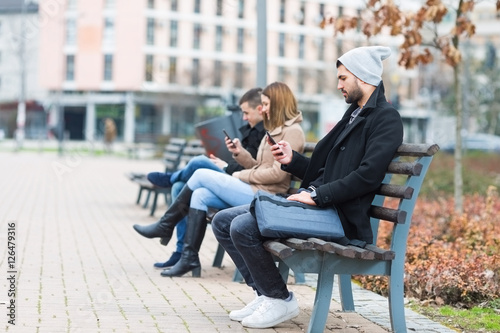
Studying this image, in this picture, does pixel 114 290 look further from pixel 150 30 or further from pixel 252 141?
pixel 150 30

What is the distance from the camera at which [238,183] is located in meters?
6.95

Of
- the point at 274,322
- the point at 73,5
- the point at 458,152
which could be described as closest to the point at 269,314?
the point at 274,322

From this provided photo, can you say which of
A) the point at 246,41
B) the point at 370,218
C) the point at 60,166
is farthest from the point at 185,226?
the point at 246,41

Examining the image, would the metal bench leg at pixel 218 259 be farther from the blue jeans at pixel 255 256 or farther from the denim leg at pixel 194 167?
the blue jeans at pixel 255 256

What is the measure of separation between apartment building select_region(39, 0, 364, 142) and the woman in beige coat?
53.0m

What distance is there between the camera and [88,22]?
6281 centimetres

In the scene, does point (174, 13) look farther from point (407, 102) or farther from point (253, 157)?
point (253, 157)

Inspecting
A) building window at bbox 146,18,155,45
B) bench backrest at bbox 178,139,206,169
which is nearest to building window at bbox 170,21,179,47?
building window at bbox 146,18,155,45

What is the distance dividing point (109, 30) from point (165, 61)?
20.5 feet

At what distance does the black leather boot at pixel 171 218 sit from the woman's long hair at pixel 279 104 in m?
0.95

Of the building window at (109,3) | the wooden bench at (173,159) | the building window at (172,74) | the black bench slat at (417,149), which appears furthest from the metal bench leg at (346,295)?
the building window at (172,74)

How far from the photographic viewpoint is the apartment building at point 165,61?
213ft

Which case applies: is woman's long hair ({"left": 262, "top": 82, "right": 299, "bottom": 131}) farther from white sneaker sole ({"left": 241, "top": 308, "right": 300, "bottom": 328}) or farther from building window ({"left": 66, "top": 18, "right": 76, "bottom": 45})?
building window ({"left": 66, "top": 18, "right": 76, "bottom": 45})

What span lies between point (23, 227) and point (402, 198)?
677cm
